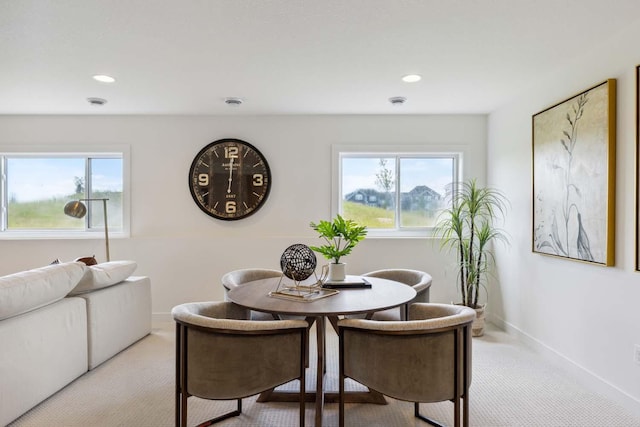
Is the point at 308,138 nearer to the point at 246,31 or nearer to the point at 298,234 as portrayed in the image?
the point at 298,234

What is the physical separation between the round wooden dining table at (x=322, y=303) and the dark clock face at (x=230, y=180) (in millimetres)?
1793

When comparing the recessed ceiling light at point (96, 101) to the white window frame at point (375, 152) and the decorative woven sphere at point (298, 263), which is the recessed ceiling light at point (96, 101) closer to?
the white window frame at point (375, 152)

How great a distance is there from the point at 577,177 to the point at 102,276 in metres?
3.64

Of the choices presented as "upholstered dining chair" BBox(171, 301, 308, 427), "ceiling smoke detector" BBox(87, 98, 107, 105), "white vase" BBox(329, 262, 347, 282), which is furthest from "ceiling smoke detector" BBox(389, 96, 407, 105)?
"ceiling smoke detector" BBox(87, 98, 107, 105)

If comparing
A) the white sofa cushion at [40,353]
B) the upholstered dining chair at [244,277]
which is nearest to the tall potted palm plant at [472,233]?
the upholstered dining chair at [244,277]

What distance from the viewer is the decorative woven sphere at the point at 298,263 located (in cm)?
231

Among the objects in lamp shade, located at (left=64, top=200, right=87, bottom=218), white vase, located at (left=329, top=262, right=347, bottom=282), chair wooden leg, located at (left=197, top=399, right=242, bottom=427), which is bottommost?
chair wooden leg, located at (left=197, top=399, right=242, bottom=427)

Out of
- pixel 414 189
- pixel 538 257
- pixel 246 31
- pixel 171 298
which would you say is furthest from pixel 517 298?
pixel 171 298

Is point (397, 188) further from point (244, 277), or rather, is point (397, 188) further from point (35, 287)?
point (35, 287)

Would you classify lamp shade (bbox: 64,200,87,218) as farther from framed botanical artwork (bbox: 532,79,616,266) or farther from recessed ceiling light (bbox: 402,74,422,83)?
framed botanical artwork (bbox: 532,79,616,266)

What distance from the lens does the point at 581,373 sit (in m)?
2.64

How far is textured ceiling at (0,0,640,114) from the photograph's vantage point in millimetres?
2035

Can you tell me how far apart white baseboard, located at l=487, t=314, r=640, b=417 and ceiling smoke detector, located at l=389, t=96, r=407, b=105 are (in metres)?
2.46

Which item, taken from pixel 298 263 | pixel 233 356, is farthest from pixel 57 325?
pixel 298 263
